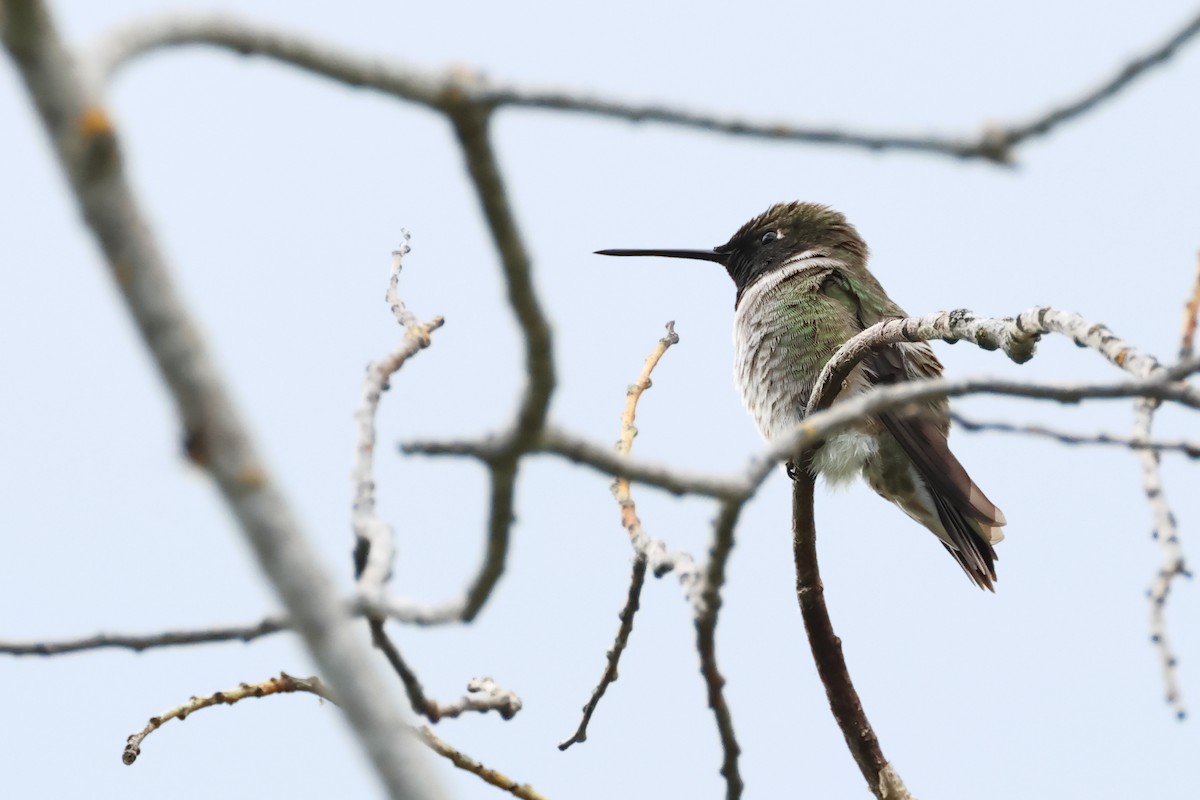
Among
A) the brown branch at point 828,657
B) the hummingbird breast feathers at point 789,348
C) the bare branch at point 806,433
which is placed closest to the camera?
the bare branch at point 806,433

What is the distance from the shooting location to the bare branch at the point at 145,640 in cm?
201

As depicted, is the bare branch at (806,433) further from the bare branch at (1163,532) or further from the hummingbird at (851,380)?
the hummingbird at (851,380)

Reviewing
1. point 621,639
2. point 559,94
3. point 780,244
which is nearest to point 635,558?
point 621,639

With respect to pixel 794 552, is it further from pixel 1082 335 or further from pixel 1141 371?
pixel 1141 371

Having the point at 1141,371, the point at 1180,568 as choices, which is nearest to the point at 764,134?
the point at 1141,371

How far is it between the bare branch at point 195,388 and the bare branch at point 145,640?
837mm

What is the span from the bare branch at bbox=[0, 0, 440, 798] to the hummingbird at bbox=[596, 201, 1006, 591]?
14.9 feet

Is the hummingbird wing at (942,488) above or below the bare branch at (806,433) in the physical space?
above

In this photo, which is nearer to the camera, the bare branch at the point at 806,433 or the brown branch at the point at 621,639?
the bare branch at the point at 806,433

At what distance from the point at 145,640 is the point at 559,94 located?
1.18 m

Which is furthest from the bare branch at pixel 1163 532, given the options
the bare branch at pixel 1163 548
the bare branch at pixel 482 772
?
the bare branch at pixel 482 772

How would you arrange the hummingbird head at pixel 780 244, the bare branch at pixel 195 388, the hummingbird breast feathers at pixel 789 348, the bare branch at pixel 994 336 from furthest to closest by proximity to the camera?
1. the hummingbird head at pixel 780 244
2. the hummingbird breast feathers at pixel 789 348
3. the bare branch at pixel 994 336
4. the bare branch at pixel 195 388

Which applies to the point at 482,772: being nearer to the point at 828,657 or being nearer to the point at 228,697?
the point at 228,697

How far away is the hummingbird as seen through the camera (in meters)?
5.97
